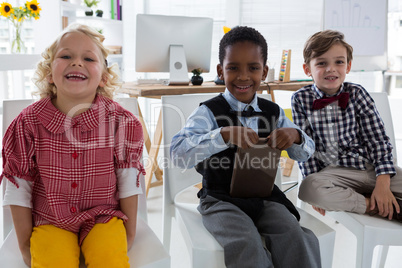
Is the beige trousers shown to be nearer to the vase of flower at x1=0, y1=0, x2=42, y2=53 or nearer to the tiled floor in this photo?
the tiled floor

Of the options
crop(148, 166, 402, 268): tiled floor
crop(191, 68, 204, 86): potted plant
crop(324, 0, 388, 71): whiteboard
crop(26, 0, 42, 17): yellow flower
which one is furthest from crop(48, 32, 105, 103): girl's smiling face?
crop(324, 0, 388, 71): whiteboard

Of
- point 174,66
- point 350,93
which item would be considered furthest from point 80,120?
point 174,66

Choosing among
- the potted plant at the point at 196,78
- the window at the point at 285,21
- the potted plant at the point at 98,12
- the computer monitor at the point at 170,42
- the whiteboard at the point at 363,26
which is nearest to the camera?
the computer monitor at the point at 170,42

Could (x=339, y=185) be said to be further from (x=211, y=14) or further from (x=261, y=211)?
(x=211, y=14)

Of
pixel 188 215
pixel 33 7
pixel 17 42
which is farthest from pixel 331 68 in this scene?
pixel 17 42

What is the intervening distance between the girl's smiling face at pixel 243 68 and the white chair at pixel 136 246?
44cm

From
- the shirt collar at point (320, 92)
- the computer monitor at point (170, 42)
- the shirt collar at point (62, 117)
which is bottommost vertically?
the shirt collar at point (62, 117)

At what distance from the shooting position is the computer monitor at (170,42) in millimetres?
2254

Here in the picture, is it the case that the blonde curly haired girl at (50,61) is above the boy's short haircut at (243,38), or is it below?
below

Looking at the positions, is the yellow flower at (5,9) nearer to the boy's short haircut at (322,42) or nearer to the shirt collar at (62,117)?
the shirt collar at (62,117)

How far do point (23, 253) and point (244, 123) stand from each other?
76 cm

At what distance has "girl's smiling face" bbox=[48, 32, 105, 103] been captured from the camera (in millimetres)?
1068

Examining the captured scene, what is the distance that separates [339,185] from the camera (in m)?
1.29

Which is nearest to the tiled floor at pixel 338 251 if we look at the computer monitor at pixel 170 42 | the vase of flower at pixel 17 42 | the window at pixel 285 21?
the computer monitor at pixel 170 42
